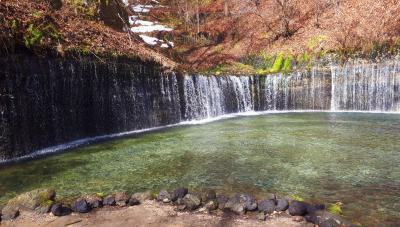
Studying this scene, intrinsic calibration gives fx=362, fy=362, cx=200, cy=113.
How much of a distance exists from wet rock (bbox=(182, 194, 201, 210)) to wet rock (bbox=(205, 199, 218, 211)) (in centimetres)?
16

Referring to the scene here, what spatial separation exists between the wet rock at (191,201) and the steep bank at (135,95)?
672 centimetres

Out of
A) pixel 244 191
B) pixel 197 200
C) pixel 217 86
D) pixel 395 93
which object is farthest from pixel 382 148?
pixel 217 86

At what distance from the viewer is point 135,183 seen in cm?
832

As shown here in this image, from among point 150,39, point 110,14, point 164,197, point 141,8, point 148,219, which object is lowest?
point 148,219

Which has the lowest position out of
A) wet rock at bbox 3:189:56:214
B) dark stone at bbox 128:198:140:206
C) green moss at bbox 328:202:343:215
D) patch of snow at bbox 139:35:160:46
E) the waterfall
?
green moss at bbox 328:202:343:215

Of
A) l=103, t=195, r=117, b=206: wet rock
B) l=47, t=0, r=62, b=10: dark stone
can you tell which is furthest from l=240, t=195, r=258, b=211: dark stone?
l=47, t=0, r=62, b=10: dark stone

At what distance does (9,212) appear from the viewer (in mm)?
6383

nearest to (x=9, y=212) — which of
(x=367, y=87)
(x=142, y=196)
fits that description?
(x=142, y=196)

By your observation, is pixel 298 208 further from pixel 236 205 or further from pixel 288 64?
pixel 288 64

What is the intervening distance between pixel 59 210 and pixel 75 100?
24.5 feet

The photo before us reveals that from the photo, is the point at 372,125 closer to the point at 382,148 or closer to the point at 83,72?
the point at 382,148

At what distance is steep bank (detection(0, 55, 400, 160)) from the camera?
11.2 metres

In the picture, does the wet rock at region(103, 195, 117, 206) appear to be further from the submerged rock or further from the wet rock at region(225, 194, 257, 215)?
the wet rock at region(225, 194, 257, 215)

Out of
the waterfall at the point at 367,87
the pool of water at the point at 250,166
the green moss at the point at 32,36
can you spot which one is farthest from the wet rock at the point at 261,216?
the waterfall at the point at 367,87
